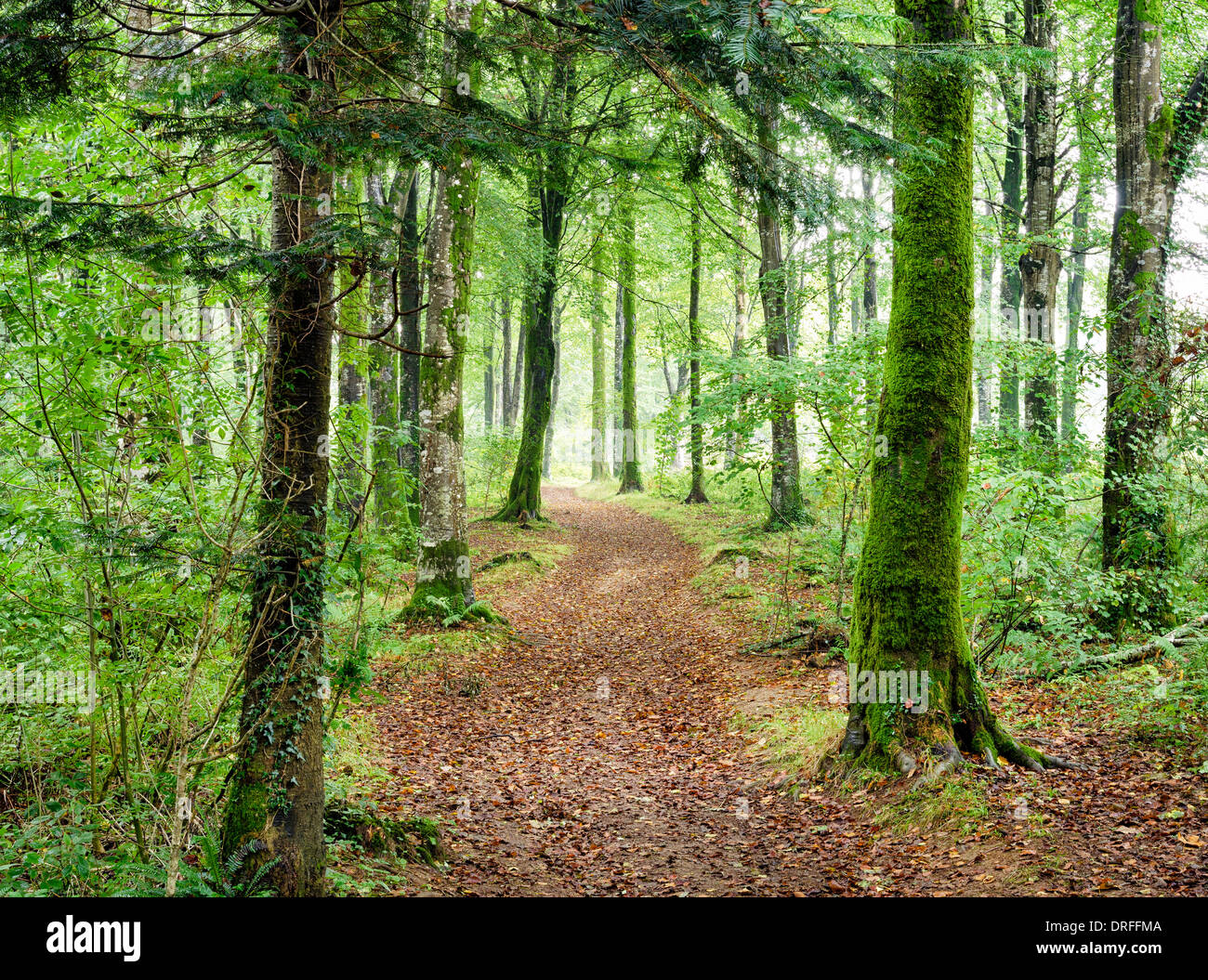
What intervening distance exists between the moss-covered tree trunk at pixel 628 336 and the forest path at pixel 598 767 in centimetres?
951

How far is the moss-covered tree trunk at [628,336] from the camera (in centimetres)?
1872

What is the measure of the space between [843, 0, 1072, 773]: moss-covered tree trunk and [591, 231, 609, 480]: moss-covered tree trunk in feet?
44.4

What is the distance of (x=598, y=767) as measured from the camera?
20.9 ft

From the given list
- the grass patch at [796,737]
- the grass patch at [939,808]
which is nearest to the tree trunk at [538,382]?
the grass patch at [796,737]

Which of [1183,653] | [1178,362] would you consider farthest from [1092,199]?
[1183,653]

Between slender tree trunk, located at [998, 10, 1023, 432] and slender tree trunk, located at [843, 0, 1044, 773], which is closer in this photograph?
slender tree trunk, located at [843, 0, 1044, 773]

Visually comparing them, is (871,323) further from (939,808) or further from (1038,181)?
(939,808)

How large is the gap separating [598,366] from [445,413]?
17.3 metres

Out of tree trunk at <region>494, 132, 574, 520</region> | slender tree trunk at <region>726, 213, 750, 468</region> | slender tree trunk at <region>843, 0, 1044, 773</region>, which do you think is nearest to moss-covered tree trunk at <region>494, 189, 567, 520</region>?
tree trunk at <region>494, 132, 574, 520</region>

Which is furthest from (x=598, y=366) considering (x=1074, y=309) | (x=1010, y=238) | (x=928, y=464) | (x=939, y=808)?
(x=939, y=808)

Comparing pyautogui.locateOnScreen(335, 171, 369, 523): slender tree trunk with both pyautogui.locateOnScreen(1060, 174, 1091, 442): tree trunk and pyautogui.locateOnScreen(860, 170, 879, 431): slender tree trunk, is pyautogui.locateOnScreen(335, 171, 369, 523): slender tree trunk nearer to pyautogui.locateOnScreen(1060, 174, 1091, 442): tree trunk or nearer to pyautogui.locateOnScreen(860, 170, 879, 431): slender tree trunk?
pyautogui.locateOnScreen(860, 170, 879, 431): slender tree trunk

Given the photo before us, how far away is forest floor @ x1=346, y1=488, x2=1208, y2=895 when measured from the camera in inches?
161

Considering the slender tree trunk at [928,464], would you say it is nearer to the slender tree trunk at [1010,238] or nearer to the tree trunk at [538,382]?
the slender tree trunk at [1010,238]
